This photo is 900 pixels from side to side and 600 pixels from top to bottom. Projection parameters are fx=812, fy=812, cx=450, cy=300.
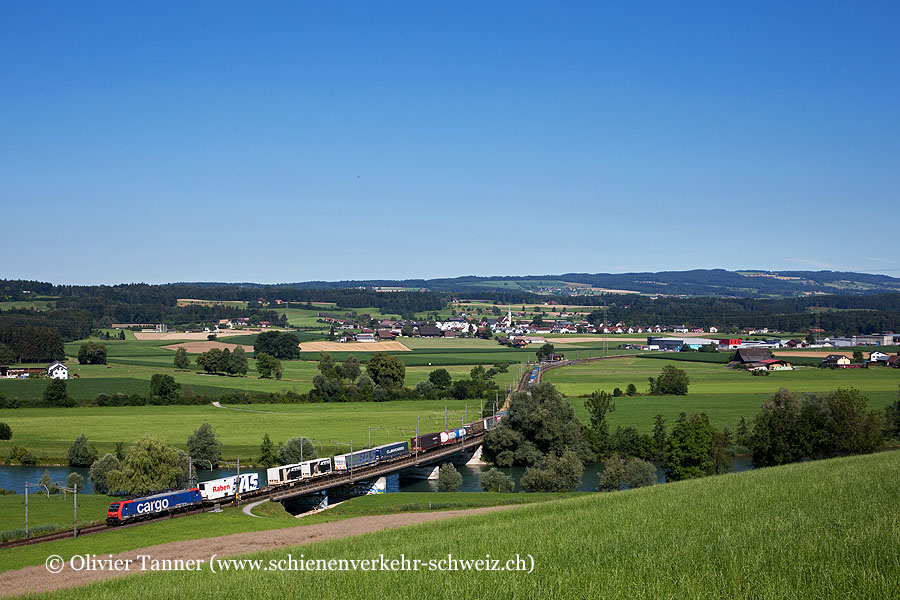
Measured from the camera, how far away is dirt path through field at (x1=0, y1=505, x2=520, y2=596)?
28438 millimetres

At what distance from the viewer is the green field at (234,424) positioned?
3145 inches

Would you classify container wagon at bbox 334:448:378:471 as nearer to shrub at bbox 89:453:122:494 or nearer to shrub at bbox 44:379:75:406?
shrub at bbox 89:453:122:494

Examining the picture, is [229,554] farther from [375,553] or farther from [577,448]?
[577,448]

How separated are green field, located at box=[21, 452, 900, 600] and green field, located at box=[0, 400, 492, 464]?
49555mm

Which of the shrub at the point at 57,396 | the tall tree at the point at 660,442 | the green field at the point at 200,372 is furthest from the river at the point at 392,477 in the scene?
the green field at the point at 200,372

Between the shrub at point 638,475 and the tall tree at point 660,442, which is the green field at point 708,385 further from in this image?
the shrub at point 638,475

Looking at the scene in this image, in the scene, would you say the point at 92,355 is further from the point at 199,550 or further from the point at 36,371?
the point at 199,550

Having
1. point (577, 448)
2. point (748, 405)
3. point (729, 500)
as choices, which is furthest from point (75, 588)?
point (748, 405)

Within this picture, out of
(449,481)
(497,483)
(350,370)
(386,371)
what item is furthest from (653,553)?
(350,370)

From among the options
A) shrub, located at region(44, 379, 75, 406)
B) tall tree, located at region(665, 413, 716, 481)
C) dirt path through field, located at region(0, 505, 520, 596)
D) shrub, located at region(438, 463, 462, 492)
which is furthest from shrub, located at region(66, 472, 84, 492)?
tall tree, located at region(665, 413, 716, 481)

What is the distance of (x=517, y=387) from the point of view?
121438 mm

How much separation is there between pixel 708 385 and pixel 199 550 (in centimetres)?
10068

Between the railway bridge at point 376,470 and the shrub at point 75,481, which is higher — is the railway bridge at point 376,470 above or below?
above

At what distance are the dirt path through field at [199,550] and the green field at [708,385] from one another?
53.1 meters
